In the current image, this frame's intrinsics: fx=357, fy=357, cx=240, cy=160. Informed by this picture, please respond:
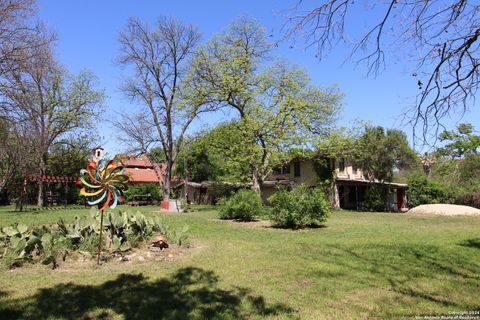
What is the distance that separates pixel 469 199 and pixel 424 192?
335 cm

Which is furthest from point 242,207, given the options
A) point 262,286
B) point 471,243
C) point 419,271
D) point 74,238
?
point 262,286

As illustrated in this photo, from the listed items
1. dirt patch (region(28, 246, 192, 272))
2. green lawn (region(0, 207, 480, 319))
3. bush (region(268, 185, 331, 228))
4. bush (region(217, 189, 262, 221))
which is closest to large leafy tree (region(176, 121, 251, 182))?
bush (region(217, 189, 262, 221))

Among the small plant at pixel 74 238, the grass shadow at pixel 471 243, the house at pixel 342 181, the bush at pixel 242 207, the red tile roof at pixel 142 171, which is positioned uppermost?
the red tile roof at pixel 142 171

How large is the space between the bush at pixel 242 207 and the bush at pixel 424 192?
65.7 ft

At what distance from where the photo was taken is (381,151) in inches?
1208

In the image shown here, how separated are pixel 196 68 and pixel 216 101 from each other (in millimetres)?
2817

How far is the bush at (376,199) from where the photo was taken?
30.3m

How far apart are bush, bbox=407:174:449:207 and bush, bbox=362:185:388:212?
10.2ft

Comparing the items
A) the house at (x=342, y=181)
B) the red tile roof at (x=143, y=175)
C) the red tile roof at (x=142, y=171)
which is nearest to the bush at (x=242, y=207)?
the house at (x=342, y=181)

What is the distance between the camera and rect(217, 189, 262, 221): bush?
17.5 m

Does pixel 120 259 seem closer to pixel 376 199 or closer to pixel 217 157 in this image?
pixel 376 199

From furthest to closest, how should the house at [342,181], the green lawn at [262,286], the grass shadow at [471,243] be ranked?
the house at [342,181], the grass shadow at [471,243], the green lawn at [262,286]

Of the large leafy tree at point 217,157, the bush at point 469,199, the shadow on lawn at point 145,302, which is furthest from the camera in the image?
the bush at point 469,199

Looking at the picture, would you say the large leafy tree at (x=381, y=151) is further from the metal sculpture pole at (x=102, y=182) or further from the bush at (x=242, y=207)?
the metal sculpture pole at (x=102, y=182)
